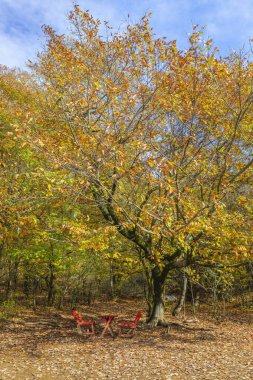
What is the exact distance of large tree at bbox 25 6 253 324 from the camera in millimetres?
10298

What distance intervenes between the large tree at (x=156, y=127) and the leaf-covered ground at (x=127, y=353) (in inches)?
97.0

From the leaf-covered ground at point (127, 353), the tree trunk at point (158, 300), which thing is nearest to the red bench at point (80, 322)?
the leaf-covered ground at point (127, 353)

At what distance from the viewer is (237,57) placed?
11000 mm

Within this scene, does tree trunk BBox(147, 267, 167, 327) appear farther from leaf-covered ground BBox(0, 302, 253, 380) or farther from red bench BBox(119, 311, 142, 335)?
red bench BBox(119, 311, 142, 335)

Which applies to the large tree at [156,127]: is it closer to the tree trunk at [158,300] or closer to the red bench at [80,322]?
the tree trunk at [158,300]

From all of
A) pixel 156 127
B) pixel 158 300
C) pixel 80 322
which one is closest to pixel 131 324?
pixel 80 322

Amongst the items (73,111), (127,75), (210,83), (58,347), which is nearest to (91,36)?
(127,75)

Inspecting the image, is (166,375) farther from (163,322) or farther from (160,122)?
(160,122)

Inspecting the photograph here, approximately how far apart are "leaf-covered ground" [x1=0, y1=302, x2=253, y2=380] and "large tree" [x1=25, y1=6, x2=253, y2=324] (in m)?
2.46

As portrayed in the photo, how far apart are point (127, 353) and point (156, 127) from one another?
24.1ft

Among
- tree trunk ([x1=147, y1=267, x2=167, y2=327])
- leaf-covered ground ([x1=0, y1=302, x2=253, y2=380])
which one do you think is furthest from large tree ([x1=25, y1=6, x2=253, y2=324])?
leaf-covered ground ([x1=0, y1=302, x2=253, y2=380])

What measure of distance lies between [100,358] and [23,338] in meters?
4.19

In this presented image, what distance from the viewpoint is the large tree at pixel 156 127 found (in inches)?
405

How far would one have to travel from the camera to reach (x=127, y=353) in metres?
9.93
